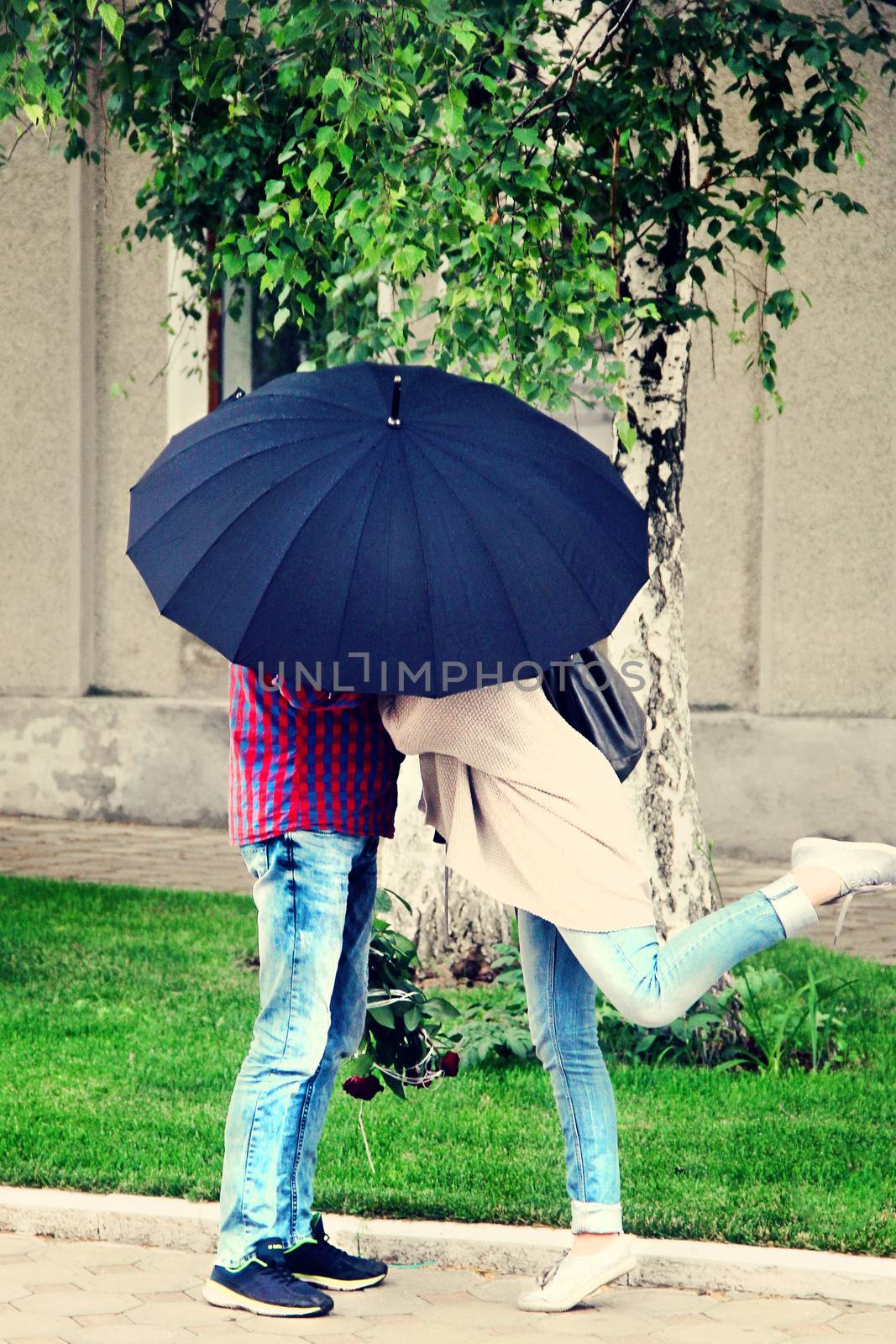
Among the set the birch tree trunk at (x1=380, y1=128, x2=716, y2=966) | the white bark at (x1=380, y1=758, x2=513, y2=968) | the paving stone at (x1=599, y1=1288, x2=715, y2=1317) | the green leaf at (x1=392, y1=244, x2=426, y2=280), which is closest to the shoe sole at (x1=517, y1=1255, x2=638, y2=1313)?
the paving stone at (x1=599, y1=1288, x2=715, y2=1317)

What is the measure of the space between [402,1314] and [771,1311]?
806 millimetres

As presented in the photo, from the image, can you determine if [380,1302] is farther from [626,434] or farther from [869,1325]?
[626,434]

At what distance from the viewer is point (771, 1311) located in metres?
3.89

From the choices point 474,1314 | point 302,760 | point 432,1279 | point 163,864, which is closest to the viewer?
point 302,760

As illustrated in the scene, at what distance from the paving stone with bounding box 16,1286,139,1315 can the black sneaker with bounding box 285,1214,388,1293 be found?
1.18 ft

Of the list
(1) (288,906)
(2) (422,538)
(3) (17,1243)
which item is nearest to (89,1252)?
(3) (17,1243)

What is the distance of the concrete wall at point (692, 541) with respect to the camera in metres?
10.4

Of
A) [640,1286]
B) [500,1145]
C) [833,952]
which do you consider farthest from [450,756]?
[833,952]

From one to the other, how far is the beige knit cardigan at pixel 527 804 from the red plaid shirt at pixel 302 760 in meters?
0.14

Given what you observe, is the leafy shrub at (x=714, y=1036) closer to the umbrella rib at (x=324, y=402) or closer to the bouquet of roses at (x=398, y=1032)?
the bouquet of roses at (x=398, y=1032)

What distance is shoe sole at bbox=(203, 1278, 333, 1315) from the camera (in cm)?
370

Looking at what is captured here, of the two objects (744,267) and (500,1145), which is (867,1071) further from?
(744,267)

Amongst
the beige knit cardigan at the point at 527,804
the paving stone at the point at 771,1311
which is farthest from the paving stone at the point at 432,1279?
the beige knit cardigan at the point at 527,804

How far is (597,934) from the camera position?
3.54 metres
